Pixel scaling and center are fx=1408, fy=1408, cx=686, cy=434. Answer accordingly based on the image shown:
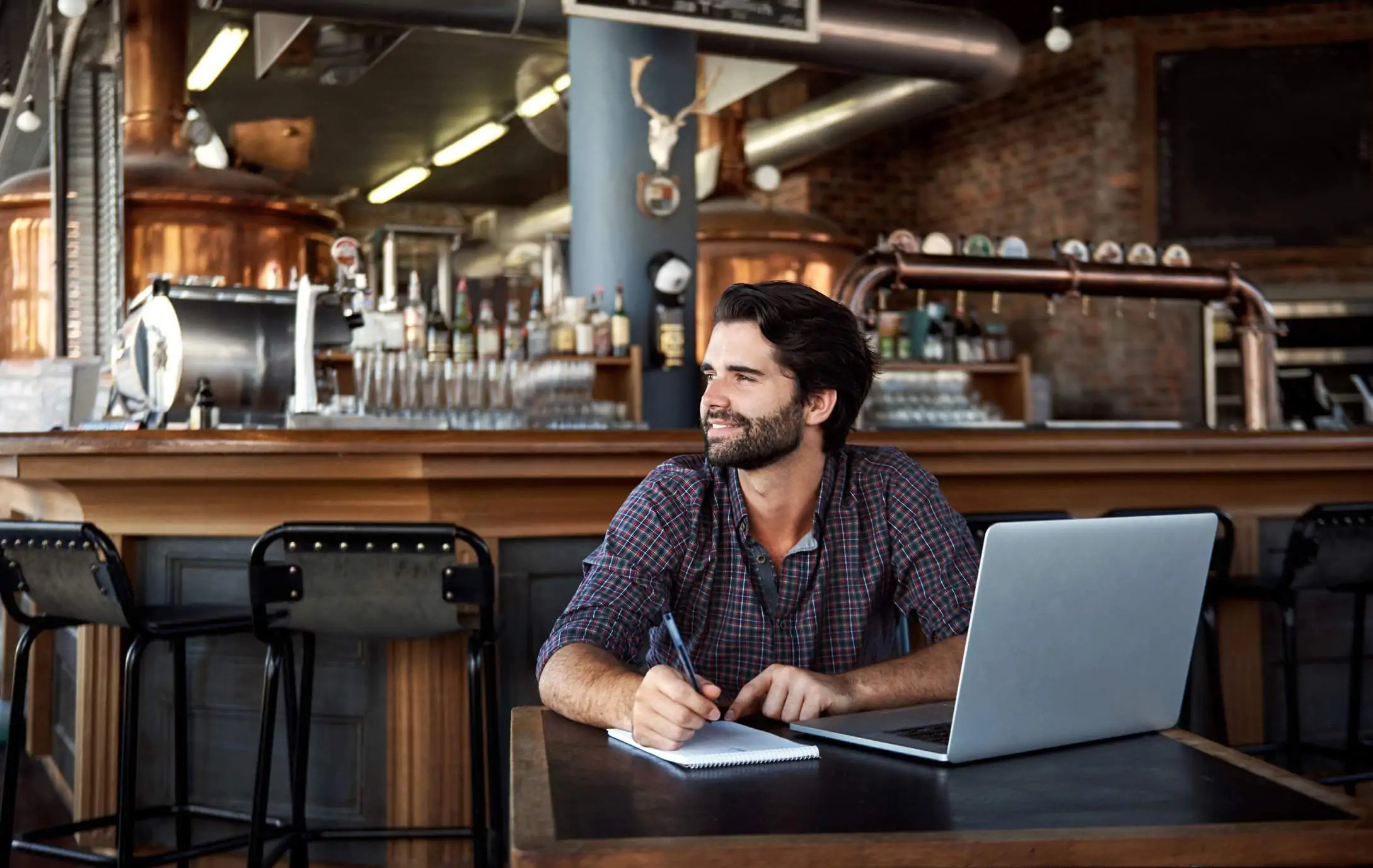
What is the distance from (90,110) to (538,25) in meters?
1.85

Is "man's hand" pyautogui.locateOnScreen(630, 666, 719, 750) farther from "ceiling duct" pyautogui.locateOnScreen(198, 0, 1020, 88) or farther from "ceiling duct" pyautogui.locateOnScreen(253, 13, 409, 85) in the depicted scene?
"ceiling duct" pyautogui.locateOnScreen(253, 13, 409, 85)

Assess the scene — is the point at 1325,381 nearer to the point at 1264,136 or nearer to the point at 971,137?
the point at 1264,136

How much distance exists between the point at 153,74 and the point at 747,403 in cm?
550

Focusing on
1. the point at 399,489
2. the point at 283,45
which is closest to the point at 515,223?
the point at 283,45

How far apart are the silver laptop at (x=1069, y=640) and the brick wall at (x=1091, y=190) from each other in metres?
5.96

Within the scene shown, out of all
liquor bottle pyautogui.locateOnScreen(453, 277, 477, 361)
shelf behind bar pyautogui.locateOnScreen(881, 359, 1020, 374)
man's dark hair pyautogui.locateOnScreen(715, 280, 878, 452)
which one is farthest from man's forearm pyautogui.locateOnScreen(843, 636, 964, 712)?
shelf behind bar pyautogui.locateOnScreen(881, 359, 1020, 374)

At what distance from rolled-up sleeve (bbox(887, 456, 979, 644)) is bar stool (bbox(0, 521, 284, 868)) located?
1.41 metres

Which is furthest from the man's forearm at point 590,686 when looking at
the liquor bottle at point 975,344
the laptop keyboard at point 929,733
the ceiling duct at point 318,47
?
the liquor bottle at point 975,344

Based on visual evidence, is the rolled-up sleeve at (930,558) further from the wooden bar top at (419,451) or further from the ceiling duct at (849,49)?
the ceiling duct at (849,49)

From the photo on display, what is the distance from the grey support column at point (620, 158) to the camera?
516 cm

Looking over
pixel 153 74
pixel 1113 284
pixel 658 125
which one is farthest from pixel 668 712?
pixel 153 74

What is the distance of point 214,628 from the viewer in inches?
108

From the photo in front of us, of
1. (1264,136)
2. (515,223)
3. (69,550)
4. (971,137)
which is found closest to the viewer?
(69,550)

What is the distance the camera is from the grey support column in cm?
516
